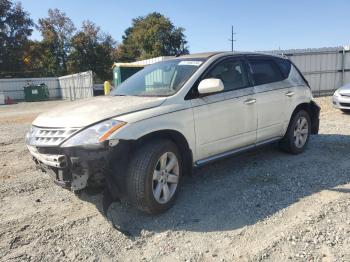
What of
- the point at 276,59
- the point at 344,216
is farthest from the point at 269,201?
the point at 276,59

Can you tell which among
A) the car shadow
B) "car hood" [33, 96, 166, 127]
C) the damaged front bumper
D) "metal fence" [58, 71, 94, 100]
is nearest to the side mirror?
"car hood" [33, 96, 166, 127]

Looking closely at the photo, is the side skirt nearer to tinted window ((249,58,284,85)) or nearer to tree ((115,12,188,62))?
tinted window ((249,58,284,85))

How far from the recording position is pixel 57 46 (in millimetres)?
50844

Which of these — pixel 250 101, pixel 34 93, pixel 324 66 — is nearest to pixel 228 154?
pixel 250 101

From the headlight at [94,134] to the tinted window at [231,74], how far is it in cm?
157

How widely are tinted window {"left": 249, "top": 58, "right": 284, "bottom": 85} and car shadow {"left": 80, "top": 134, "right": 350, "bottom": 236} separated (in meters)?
1.31

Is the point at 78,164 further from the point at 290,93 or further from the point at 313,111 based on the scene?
the point at 313,111

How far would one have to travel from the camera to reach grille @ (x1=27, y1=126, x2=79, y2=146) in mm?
3410

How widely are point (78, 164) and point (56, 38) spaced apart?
172 feet

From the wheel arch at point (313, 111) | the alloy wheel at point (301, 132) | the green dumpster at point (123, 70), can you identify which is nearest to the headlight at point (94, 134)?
the alloy wheel at point (301, 132)

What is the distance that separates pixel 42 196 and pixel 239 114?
2802 millimetres

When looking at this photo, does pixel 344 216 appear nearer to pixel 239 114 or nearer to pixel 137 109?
pixel 239 114

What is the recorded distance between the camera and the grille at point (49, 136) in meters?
3.41

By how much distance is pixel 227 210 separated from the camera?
3916 millimetres
